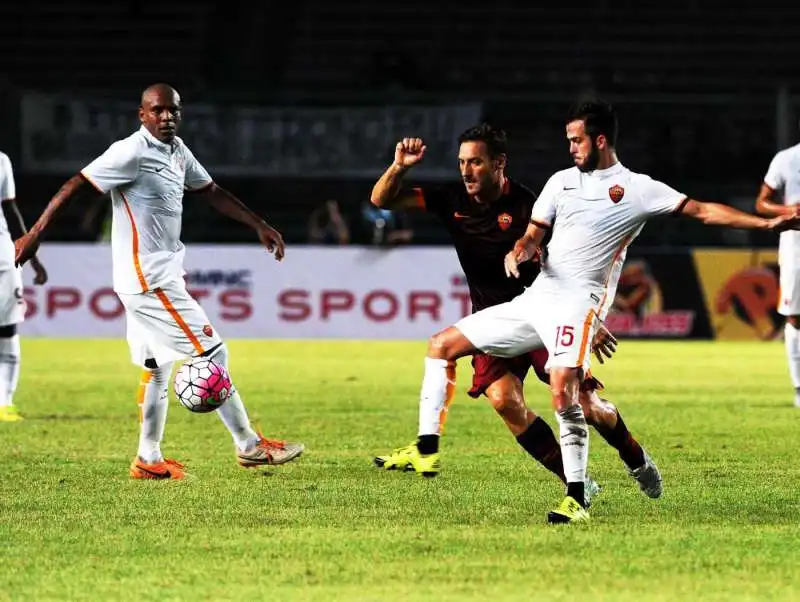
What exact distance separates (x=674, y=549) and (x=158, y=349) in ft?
11.7

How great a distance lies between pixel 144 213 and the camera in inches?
356

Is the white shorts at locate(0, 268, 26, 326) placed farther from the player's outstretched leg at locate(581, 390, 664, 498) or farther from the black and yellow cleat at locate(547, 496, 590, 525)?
the black and yellow cleat at locate(547, 496, 590, 525)

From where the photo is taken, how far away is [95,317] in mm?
22922

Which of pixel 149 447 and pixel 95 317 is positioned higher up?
pixel 149 447

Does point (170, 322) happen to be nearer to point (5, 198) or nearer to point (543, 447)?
point (543, 447)

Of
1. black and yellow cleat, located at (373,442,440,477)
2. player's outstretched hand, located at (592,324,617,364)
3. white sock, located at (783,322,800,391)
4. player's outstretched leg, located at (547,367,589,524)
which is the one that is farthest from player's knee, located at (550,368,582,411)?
white sock, located at (783,322,800,391)

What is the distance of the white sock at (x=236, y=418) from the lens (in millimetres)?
9236

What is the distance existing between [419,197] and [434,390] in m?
0.96

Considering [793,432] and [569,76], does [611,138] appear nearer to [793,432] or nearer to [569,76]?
[793,432]

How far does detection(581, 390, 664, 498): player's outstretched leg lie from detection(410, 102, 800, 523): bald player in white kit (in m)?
0.39

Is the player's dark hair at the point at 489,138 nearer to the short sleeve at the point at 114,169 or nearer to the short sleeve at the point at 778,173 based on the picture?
the short sleeve at the point at 114,169

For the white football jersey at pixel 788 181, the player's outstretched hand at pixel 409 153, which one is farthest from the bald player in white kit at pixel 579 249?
the white football jersey at pixel 788 181

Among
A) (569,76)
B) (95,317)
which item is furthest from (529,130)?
(95,317)

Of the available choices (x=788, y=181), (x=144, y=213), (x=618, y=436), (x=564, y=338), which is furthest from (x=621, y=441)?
(x=788, y=181)
